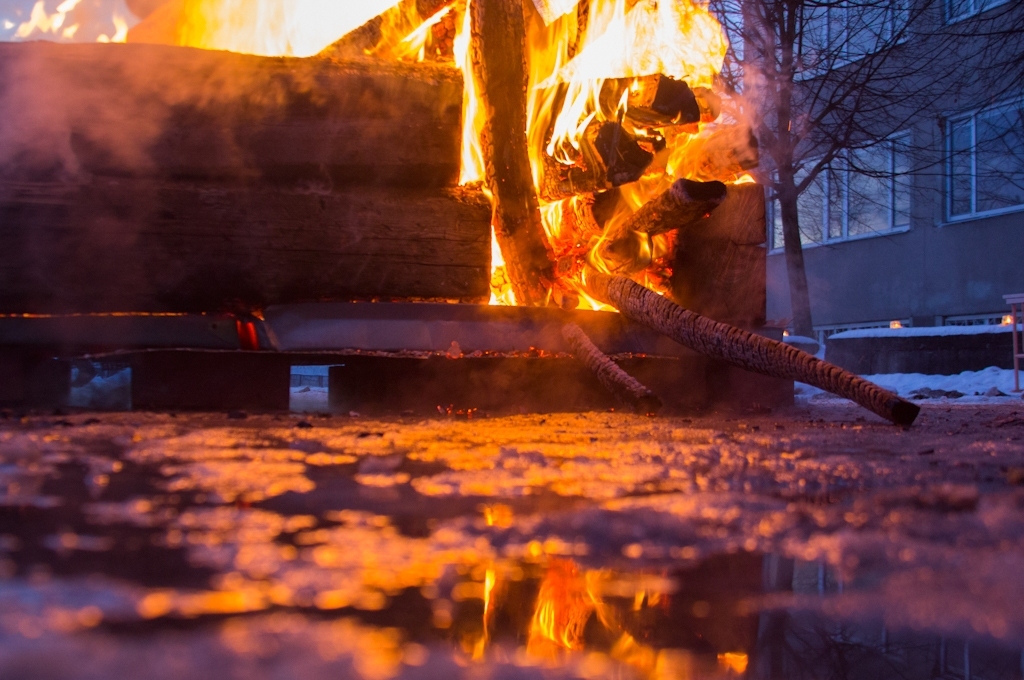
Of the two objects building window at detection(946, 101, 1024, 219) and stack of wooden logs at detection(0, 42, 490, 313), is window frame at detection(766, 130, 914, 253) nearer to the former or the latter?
building window at detection(946, 101, 1024, 219)

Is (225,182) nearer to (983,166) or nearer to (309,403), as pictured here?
(309,403)

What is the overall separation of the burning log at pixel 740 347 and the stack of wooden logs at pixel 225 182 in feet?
1.89

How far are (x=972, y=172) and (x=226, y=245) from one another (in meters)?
12.5

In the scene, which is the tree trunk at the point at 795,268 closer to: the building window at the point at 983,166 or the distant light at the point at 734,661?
the building window at the point at 983,166

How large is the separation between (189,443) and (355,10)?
289 cm

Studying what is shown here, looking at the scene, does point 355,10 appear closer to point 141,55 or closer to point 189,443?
point 141,55

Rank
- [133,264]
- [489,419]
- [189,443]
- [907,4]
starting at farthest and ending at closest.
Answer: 1. [907,4]
2. [133,264]
3. [489,419]
4. [189,443]

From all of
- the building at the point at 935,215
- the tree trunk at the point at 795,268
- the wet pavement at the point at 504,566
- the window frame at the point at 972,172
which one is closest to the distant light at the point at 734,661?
the wet pavement at the point at 504,566

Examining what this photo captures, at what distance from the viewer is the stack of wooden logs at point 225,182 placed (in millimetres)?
3061

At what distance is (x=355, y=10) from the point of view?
4.06 meters

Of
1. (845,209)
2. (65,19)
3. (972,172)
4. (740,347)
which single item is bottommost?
(740,347)

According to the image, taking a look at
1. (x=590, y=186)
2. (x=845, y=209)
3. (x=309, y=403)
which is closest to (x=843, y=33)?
(x=845, y=209)

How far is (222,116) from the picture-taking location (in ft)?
10.4

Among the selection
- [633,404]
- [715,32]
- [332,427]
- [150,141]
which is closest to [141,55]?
[150,141]
